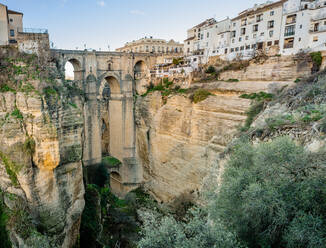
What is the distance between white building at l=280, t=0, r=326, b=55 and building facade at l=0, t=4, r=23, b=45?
59.3 ft

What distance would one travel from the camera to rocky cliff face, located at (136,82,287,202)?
14.6 metres

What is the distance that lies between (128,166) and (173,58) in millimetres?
12689

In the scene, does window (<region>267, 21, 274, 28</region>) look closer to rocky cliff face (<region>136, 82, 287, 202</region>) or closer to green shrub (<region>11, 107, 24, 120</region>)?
rocky cliff face (<region>136, 82, 287, 202</region>)

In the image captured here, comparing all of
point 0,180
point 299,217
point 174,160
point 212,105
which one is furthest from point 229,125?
point 0,180

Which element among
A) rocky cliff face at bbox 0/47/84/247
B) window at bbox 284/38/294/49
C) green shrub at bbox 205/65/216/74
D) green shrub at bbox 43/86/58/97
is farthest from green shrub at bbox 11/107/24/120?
window at bbox 284/38/294/49

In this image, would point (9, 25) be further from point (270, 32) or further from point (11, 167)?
point (270, 32)

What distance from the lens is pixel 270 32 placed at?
1872 cm

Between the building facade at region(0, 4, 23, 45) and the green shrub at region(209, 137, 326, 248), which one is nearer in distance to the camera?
the green shrub at region(209, 137, 326, 248)

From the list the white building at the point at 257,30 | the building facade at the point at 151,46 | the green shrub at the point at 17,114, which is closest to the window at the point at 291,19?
the white building at the point at 257,30

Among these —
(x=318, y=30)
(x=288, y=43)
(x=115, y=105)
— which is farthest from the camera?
(x=115, y=105)

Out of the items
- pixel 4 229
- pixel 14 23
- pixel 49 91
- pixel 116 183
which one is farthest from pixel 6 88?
pixel 116 183

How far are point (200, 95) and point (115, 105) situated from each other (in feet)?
30.5

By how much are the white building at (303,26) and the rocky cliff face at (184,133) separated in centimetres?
472

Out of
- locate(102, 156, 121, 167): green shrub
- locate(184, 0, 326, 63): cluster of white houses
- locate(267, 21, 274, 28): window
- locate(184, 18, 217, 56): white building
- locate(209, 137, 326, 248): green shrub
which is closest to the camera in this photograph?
locate(209, 137, 326, 248): green shrub
